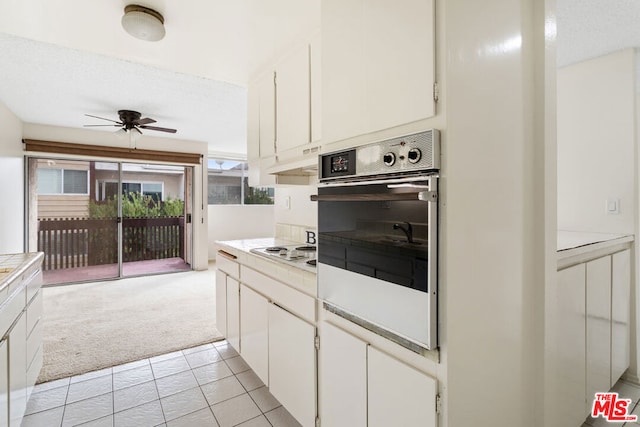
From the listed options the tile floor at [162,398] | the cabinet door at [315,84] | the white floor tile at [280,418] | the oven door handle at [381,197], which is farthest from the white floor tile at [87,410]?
the cabinet door at [315,84]

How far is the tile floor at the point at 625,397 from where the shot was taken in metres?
1.85

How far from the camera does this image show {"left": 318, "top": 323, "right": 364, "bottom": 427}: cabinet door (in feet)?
4.16

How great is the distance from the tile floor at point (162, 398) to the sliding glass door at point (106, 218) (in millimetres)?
3355

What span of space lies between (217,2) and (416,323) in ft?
5.95

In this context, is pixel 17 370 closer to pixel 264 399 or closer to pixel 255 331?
pixel 255 331

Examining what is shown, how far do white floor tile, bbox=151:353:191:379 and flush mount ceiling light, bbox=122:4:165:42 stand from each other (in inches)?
91.3

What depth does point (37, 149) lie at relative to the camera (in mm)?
4418

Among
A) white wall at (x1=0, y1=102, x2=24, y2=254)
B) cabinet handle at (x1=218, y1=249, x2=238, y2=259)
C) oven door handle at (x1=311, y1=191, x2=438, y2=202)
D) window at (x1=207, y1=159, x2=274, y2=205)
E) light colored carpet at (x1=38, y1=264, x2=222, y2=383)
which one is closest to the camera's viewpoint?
oven door handle at (x1=311, y1=191, x2=438, y2=202)

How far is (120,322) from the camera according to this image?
3.37 metres

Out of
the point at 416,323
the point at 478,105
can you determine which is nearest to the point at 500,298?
the point at 416,323

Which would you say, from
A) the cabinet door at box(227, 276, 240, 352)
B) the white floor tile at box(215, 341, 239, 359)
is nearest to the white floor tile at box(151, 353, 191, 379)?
the white floor tile at box(215, 341, 239, 359)

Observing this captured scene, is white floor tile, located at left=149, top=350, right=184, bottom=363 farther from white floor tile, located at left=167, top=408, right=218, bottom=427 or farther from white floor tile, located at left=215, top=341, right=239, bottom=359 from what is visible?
white floor tile, located at left=167, top=408, right=218, bottom=427

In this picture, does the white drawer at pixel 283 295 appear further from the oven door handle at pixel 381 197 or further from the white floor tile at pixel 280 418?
the white floor tile at pixel 280 418

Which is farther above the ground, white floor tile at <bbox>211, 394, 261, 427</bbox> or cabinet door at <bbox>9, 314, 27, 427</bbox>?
cabinet door at <bbox>9, 314, 27, 427</bbox>
